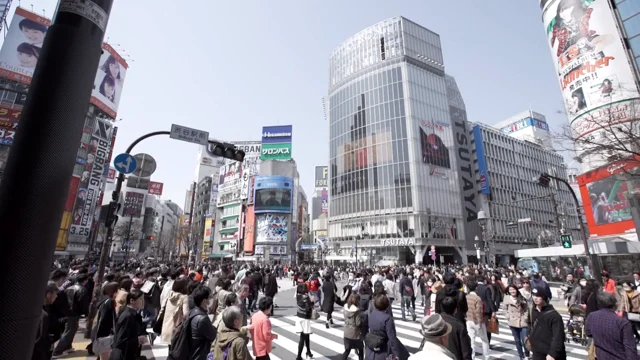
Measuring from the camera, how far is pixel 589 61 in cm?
2944

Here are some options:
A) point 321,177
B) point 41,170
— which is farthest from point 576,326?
point 321,177

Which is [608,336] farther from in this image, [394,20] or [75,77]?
[394,20]

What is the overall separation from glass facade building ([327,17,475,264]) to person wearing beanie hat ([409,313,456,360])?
49051 mm

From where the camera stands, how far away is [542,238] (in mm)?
61000

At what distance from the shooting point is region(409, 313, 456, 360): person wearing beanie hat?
2.60 meters

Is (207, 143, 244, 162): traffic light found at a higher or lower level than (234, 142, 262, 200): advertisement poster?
lower

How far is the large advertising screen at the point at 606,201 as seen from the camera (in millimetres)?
25406

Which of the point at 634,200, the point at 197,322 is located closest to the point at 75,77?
the point at 197,322

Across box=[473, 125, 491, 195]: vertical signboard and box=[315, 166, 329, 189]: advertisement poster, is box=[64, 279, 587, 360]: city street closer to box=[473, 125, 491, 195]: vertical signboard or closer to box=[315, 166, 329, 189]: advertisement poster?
box=[473, 125, 491, 195]: vertical signboard

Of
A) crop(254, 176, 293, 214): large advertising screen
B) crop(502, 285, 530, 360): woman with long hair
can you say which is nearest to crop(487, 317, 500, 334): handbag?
crop(502, 285, 530, 360): woman with long hair

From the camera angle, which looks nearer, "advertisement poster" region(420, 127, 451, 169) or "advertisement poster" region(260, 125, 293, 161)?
"advertisement poster" region(420, 127, 451, 169)

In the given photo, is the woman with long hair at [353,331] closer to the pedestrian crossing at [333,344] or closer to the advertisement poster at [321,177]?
the pedestrian crossing at [333,344]

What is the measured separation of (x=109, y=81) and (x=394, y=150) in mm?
48314

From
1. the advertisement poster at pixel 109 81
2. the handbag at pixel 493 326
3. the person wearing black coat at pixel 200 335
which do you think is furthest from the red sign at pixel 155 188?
the person wearing black coat at pixel 200 335
